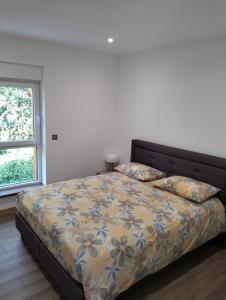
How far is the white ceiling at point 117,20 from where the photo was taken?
6.31 ft

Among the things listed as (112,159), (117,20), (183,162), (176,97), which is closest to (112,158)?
(112,159)

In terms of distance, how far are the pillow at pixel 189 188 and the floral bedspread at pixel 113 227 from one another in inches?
2.6

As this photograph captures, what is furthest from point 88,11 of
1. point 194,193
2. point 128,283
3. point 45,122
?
point 128,283

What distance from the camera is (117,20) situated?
2297mm

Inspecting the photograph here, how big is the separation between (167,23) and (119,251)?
2134 mm

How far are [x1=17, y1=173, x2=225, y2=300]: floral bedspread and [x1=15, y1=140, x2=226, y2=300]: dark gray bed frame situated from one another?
9 centimetres

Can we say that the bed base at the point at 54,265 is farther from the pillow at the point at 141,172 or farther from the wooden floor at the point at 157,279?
the pillow at the point at 141,172

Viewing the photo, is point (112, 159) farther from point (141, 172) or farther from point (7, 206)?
point (7, 206)

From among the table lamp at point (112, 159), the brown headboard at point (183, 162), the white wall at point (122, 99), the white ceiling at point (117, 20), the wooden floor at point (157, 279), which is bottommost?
the wooden floor at point (157, 279)

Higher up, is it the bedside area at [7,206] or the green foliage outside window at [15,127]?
the green foliage outside window at [15,127]

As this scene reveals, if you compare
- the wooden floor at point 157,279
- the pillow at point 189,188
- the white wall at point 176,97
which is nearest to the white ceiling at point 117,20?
the white wall at point 176,97

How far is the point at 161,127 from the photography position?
11.5ft

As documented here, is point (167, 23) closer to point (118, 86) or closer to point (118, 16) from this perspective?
point (118, 16)

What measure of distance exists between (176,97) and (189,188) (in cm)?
130
